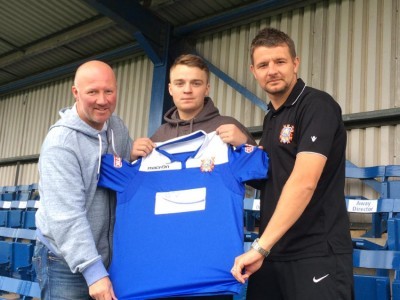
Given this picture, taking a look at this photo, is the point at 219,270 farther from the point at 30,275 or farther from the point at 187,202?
the point at 30,275

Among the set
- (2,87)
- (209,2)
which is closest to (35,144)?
(2,87)

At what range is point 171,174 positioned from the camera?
1.73 metres

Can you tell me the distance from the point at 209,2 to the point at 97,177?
4.83 metres

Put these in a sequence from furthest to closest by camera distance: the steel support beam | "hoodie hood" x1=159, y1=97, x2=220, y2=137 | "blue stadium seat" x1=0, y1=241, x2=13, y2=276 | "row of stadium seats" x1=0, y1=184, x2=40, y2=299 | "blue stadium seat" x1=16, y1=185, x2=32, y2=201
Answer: "blue stadium seat" x1=16, y1=185, x2=32, y2=201 < the steel support beam < "blue stadium seat" x1=0, y1=241, x2=13, y2=276 < "row of stadium seats" x1=0, y1=184, x2=40, y2=299 < "hoodie hood" x1=159, y1=97, x2=220, y2=137

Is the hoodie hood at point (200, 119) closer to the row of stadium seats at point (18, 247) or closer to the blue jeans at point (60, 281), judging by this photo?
the blue jeans at point (60, 281)

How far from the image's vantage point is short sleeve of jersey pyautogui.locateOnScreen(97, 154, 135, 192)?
63.7 inches

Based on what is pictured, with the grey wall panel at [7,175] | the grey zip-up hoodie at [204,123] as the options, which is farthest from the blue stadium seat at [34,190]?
the grey zip-up hoodie at [204,123]

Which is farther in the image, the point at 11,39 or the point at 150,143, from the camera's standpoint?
the point at 11,39

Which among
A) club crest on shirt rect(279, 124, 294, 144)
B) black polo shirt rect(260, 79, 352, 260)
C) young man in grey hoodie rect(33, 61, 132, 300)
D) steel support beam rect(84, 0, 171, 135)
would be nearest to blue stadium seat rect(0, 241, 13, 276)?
steel support beam rect(84, 0, 171, 135)

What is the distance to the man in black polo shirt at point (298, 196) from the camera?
1.33 metres

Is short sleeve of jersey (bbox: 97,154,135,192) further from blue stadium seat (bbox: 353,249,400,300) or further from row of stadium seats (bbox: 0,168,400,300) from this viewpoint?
blue stadium seat (bbox: 353,249,400,300)

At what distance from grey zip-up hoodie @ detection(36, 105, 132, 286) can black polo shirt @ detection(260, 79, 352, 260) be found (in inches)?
24.5

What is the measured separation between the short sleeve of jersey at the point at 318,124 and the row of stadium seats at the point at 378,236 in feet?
4.02

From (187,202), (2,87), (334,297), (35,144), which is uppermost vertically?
(2,87)
